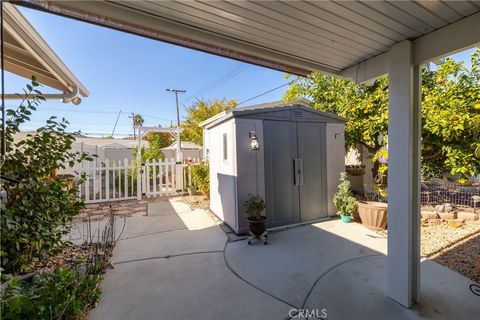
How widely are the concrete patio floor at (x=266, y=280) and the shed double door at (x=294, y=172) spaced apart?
58cm

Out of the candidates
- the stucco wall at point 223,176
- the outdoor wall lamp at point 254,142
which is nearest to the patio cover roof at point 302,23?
the outdoor wall lamp at point 254,142

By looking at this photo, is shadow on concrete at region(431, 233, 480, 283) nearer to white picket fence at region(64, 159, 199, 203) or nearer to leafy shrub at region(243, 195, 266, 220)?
leafy shrub at region(243, 195, 266, 220)

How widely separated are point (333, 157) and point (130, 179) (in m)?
6.42

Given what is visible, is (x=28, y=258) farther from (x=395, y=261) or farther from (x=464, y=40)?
(x=464, y=40)

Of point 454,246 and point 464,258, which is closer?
point 464,258

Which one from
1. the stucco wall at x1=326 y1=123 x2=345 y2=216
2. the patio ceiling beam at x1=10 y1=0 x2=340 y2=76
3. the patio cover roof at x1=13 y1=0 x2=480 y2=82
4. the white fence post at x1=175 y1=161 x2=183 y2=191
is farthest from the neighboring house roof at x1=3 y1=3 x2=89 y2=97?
the stucco wall at x1=326 y1=123 x2=345 y2=216

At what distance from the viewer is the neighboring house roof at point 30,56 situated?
2545 mm

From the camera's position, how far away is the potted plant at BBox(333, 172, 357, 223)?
15.8ft

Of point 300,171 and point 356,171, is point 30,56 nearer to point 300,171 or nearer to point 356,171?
point 300,171

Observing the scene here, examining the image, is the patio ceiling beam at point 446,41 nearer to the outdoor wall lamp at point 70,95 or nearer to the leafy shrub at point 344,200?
the leafy shrub at point 344,200

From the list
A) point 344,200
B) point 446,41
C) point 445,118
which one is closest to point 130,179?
point 344,200

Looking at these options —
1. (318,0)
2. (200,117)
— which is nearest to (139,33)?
(318,0)

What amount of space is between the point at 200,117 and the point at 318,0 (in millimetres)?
13954

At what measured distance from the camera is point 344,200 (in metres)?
4.92
